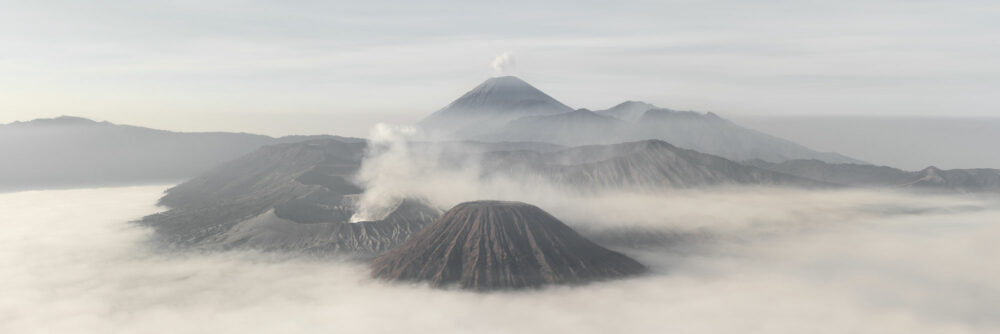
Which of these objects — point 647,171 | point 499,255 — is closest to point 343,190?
point 647,171

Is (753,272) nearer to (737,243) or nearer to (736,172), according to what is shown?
(737,243)

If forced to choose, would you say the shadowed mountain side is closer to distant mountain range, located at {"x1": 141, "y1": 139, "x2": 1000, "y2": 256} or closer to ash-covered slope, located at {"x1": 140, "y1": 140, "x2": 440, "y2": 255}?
ash-covered slope, located at {"x1": 140, "y1": 140, "x2": 440, "y2": 255}

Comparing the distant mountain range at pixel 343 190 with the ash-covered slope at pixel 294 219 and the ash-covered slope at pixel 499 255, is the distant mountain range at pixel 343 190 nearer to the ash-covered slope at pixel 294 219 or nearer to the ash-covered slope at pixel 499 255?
the ash-covered slope at pixel 294 219

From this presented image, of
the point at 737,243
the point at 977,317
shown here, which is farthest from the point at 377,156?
the point at 977,317

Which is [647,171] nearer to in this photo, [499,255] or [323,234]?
[323,234]

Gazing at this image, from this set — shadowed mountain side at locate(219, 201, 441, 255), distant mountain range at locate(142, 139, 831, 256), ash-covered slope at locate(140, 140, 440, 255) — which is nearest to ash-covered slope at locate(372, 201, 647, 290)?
shadowed mountain side at locate(219, 201, 441, 255)

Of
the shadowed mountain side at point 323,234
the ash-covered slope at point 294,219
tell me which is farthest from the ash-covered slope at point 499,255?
the ash-covered slope at point 294,219

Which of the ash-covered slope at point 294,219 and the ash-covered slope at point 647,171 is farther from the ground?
the ash-covered slope at point 647,171
